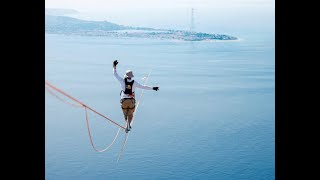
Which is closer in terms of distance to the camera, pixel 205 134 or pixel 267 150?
pixel 267 150

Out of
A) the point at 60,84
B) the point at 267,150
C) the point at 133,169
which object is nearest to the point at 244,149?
the point at 267,150

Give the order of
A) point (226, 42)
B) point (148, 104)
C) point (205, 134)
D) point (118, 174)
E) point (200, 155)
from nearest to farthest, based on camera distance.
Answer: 1. point (118, 174)
2. point (200, 155)
3. point (205, 134)
4. point (148, 104)
5. point (226, 42)

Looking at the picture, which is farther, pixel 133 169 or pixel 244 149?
pixel 244 149

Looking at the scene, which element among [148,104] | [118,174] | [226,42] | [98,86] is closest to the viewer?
[118,174]

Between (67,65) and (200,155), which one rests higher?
(67,65)

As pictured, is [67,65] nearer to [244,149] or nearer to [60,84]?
[60,84]

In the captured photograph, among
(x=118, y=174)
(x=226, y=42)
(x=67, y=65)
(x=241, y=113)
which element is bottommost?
(x=118, y=174)

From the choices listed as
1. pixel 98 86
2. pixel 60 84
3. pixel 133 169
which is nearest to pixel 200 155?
pixel 133 169
